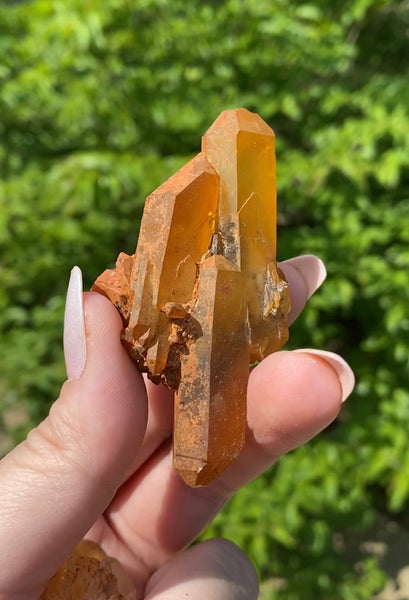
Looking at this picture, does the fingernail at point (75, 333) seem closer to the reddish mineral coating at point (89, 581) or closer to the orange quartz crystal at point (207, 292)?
the orange quartz crystal at point (207, 292)

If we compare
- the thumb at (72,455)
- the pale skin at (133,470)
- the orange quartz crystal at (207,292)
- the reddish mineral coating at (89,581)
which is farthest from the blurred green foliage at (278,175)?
the thumb at (72,455)

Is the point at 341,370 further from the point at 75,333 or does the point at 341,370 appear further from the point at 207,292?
the point at 75,333

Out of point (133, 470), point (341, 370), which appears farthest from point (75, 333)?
point (133, 470)

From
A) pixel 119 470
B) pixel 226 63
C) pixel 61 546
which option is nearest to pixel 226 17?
pixel 226 63

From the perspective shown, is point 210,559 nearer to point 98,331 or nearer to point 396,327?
point 98,331

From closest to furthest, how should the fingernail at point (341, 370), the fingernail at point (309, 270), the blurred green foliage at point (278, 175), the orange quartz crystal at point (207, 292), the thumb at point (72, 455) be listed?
1. the thumb at point (72, 455)
2. the orange quartz crystal at point (207, 292)
3. the fingernail at point (341, 370)
4. the fingernail at point (309, 270)
5. the blurred green foliage at point (278, 175)

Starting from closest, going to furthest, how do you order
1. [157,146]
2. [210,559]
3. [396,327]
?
[210,559]
[396,327]
[157,146]

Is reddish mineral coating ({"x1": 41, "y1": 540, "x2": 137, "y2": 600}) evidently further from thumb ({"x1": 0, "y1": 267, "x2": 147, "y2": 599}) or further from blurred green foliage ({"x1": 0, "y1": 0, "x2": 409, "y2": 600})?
blurred green foliage ({"x1": 0, "y1": 0, "x2": 409, "y2": 600})
